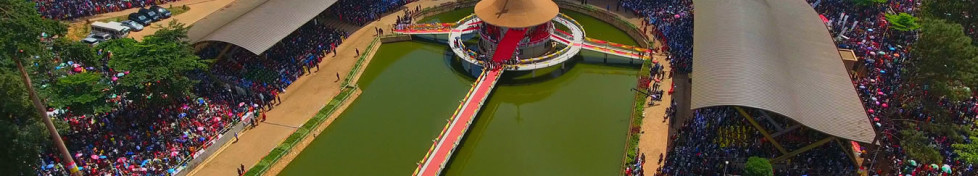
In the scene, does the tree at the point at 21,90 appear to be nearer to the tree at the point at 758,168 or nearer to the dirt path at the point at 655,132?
the dirt path at the point at 655,132

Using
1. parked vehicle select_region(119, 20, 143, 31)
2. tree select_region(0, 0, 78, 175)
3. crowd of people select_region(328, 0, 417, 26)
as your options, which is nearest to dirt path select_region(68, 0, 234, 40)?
parked vehicle select_region(119, 20, 143, 31)

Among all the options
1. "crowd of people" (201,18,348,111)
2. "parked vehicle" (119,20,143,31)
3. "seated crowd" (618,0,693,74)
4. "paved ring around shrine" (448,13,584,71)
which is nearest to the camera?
"crowd of people" (201,18,348,111)

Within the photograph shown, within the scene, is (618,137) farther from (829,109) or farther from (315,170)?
(315,170)

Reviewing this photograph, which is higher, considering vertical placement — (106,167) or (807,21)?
(807,21)

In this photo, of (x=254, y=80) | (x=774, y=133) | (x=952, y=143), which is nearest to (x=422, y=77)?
(x=254, y=80)

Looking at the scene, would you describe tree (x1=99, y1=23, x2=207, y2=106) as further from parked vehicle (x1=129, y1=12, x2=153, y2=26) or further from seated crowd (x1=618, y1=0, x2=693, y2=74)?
seated crowd (x1=618, y1=0, x2=693, y2=74)

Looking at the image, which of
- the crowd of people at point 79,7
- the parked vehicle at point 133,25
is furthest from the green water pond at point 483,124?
the crowd of people at point 79,7

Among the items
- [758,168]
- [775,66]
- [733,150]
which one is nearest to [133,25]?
[733,150]
